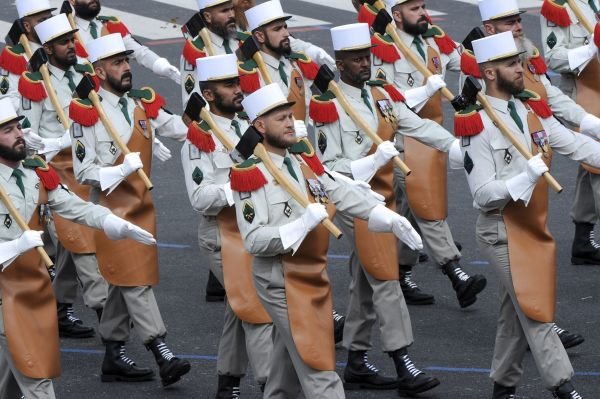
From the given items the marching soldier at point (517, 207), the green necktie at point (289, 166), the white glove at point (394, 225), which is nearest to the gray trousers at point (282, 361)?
the green necktie at point (289, 166)

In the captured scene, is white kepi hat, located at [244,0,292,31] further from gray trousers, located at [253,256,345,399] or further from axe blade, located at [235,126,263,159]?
gray trousers, located at [253,256,345,399]

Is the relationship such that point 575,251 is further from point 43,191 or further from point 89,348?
point 43,191

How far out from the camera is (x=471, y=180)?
10.2 m

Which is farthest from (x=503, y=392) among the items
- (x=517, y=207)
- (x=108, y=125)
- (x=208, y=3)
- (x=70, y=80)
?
(x=208, y=3)

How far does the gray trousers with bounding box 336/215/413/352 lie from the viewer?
10.8 metres

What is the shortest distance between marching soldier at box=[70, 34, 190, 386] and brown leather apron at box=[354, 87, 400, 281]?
144 centimetres

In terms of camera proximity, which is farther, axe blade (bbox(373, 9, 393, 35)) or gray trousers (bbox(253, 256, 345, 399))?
axe blade (bbox(373, 9, 393, 35))

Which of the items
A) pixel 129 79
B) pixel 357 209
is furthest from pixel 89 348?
pixel 357 209

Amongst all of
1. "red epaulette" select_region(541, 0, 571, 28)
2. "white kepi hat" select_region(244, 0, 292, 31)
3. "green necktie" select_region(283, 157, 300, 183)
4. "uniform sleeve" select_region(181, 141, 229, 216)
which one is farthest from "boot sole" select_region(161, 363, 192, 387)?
"red epaulette" select_region(541, 0, 571, 28)

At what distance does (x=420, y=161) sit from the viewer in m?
12.7

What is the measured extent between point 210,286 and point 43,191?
326 centimetres

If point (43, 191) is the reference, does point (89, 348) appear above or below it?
below

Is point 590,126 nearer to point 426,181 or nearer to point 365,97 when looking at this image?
point 365,97

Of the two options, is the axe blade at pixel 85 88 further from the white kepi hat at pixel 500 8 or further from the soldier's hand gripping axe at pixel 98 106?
the white kepi hat at pixel 500 8
